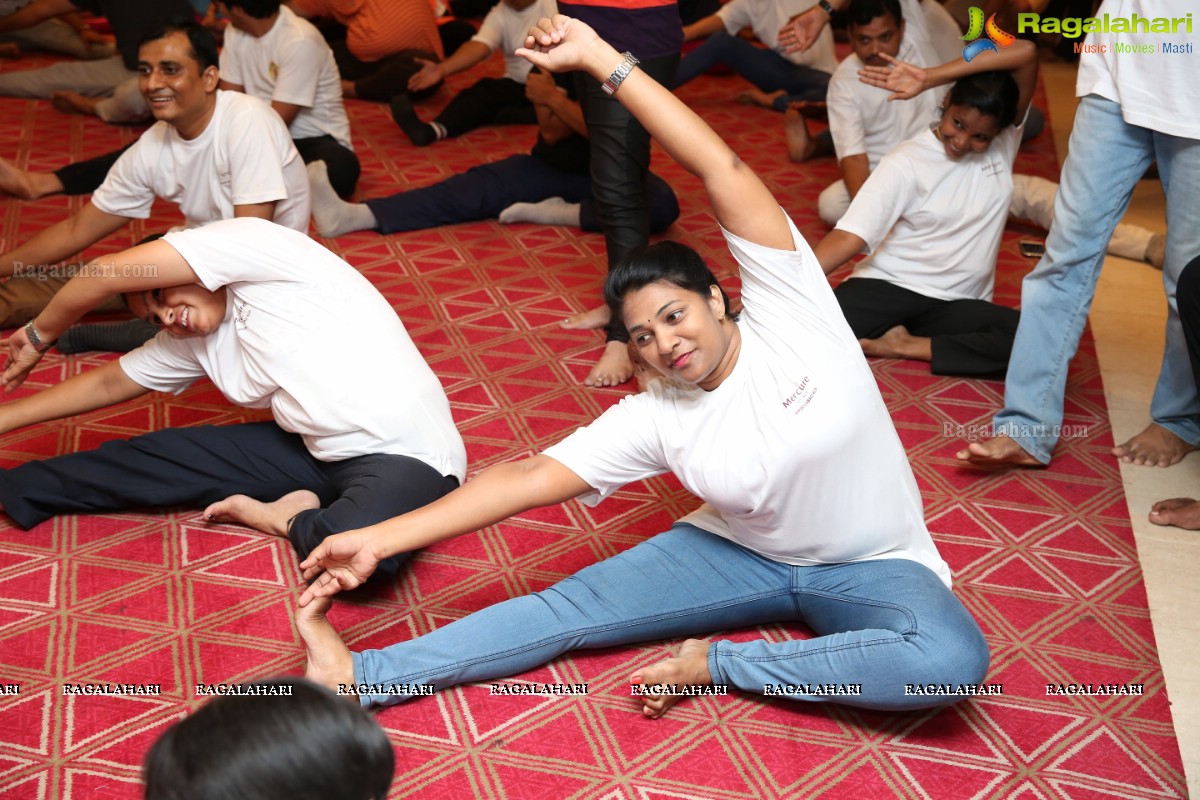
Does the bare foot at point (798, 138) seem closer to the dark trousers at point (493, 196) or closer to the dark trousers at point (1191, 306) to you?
the dark trousers at point (493, 196)

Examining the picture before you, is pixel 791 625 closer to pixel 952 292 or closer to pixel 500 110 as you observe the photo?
pixel 952 292

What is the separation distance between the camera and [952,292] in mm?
3055

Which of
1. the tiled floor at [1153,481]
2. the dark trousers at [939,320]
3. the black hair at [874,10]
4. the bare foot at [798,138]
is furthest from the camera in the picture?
the bare foot at [798,138]

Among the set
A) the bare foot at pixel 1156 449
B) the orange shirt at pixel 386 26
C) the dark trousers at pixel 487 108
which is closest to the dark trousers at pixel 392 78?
the orange shirt at pixel 386 26

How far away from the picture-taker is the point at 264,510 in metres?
2.25

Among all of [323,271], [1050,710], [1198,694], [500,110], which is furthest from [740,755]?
[500,110]

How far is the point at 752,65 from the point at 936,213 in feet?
8.64

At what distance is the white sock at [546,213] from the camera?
3.93 meters

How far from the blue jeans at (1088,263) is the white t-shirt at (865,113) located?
1354 millimetres

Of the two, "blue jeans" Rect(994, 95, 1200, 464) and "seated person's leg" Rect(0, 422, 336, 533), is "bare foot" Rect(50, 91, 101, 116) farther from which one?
"blue jeans" Rect(994, 95, 1200, 464)

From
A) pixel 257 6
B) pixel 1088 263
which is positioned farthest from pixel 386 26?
pixel 1088 263

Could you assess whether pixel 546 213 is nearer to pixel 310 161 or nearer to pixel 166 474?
pixel 310 161

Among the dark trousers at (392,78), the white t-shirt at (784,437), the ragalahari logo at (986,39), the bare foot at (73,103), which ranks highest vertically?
the ragalahari logo at (986,39)

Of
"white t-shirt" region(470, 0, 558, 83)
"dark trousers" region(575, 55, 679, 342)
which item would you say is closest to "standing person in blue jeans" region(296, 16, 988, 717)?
"dark trousers" region(575, 55, 679, 342)
